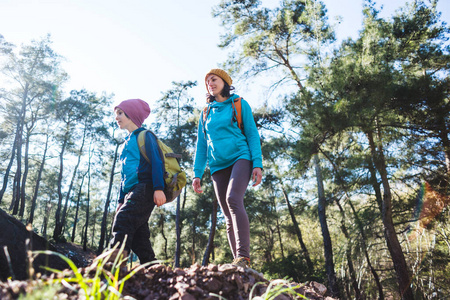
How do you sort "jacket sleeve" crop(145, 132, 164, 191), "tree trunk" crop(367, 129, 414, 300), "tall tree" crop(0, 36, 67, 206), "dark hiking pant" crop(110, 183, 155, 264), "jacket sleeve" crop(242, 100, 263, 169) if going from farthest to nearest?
"tall tree" crop(0, 36, 67, 206) < "tree trunk" crop(367, 129, 414, 300) < "jacket sleeve" crop(242, 100, 263, 169) < "jacket sleeve" crop(145, 132, 164, 191) < "dark hiking pant" crop(110, 183, 155, 264)

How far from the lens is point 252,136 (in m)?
2.73

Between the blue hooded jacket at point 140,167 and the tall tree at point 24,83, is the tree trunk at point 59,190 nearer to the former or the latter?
the tall tree at point 24,83

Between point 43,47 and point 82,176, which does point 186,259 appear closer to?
point 82,176

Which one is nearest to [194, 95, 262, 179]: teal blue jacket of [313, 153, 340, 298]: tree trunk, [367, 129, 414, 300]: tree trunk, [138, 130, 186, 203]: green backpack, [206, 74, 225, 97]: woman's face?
[206, 74, 225, 97]: woman's face

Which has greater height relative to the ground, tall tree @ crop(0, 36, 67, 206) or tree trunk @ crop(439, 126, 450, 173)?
tall tree @ crop(0, 36, 67, 206)

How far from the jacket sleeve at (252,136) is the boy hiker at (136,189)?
32.5 inches

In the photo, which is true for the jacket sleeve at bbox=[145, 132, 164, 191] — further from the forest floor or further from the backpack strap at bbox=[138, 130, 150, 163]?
the forest floor

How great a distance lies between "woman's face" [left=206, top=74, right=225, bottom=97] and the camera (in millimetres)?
2936

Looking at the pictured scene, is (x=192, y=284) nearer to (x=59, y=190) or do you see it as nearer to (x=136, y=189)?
(x=136, y=189)

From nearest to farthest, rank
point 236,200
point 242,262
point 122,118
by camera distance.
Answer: point 242,262 → point 236,200 → point 122,118

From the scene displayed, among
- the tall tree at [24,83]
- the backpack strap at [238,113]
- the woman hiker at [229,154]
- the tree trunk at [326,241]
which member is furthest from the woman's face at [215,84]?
the tall tree at [24,83]

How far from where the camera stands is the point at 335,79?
599cm

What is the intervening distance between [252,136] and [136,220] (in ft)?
4.09

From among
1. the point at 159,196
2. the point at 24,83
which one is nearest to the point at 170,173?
the point at 159,196
